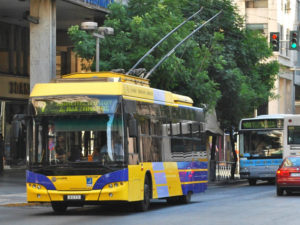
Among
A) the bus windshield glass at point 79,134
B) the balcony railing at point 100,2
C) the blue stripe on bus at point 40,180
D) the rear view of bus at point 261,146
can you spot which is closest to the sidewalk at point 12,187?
the blue stripe on bus at point 40,180

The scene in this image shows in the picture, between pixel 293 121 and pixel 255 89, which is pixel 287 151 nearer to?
pixel 293 121

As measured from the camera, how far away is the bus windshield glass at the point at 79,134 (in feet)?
60.4

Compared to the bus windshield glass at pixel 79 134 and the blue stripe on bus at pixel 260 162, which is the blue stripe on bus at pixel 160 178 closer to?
the bus windshield glass at pixel 79 134

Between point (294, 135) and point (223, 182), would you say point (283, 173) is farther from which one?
point (223, 182)

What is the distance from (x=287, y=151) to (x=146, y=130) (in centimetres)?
1828

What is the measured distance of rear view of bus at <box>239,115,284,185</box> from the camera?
126ft

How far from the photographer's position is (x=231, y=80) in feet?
128

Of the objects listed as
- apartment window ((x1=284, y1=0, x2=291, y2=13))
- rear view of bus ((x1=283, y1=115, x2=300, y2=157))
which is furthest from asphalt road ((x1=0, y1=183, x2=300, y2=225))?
apartment window ((x1=284, y1=0, x2=291, y2=13))

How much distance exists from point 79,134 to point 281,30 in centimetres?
5103

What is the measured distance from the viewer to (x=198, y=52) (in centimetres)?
3603

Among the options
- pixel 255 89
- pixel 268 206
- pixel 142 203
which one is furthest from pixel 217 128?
pixel 142 203

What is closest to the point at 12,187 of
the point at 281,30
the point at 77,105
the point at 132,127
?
the point at 77,105

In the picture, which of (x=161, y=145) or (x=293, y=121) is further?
(x=293, y=121)

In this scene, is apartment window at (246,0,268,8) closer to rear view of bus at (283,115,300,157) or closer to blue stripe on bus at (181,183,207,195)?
rear view of bus at (283,115,300,157)
